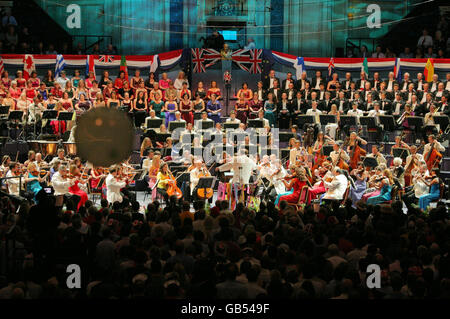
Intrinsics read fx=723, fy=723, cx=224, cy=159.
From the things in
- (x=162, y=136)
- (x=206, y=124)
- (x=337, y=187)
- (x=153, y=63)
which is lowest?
(x=337, y=187)

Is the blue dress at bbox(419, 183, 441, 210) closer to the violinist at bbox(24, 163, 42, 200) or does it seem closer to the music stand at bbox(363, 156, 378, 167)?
the music stand at bbox(363, 156, 378, 167)

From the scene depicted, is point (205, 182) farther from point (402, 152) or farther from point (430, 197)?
point (402, 152)

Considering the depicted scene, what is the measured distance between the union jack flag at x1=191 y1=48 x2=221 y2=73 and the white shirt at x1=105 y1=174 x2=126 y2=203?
29.4 feet

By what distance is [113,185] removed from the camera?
48.8ft

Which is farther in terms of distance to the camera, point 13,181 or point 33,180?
point 33,180

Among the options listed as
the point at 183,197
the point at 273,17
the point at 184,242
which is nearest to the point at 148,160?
the point at 183,197

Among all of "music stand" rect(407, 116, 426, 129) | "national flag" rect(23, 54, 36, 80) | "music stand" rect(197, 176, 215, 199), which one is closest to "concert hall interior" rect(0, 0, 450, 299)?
"music stand" rect(197, 176, 215, 199)

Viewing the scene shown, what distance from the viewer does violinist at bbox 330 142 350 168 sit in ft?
55.2

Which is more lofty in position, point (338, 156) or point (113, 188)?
point (338, 156)

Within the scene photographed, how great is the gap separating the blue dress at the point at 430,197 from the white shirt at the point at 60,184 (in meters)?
7.31

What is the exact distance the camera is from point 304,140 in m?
18.8

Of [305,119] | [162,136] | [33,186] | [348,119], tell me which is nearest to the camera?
[33,186]

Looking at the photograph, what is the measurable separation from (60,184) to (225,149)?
441 centimetres

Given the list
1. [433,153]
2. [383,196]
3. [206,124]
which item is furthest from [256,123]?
[383,196]
